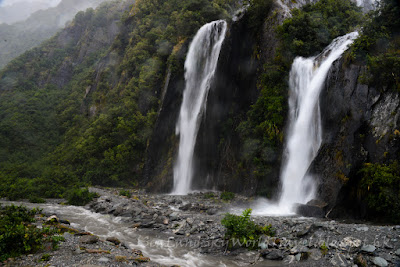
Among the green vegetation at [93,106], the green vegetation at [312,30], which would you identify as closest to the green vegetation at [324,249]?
the green vegetation at [312,30]

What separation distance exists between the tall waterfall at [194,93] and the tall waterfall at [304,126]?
8104mm

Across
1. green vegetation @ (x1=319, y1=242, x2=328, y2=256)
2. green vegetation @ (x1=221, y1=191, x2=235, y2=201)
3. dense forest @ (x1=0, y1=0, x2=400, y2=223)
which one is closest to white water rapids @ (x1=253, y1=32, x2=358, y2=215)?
dense forest @ (x1=0, y1=0, x2=400, y2=223)

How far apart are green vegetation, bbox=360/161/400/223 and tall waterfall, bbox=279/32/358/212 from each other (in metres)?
2.85

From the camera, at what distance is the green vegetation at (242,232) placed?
8.11m

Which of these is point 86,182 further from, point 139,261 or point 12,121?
point 139,261

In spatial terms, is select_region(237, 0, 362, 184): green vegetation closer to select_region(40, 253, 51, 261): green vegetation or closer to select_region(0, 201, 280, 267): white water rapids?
select_region(0, 201, 280, 267): white water rapids

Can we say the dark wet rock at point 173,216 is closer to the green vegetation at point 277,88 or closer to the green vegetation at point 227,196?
the green vegetation at point 227,196

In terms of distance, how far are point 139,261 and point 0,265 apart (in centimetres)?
292

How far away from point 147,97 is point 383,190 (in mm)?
24269

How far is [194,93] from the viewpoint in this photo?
23469 millimetres

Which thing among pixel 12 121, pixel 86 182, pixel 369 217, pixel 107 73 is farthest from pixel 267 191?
pixel 12 121

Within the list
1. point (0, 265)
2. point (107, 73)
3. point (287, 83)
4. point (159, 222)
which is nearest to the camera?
point (0, 265)

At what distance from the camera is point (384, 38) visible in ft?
40.3

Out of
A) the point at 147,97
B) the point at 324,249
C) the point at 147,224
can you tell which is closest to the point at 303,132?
the point at 324,249
